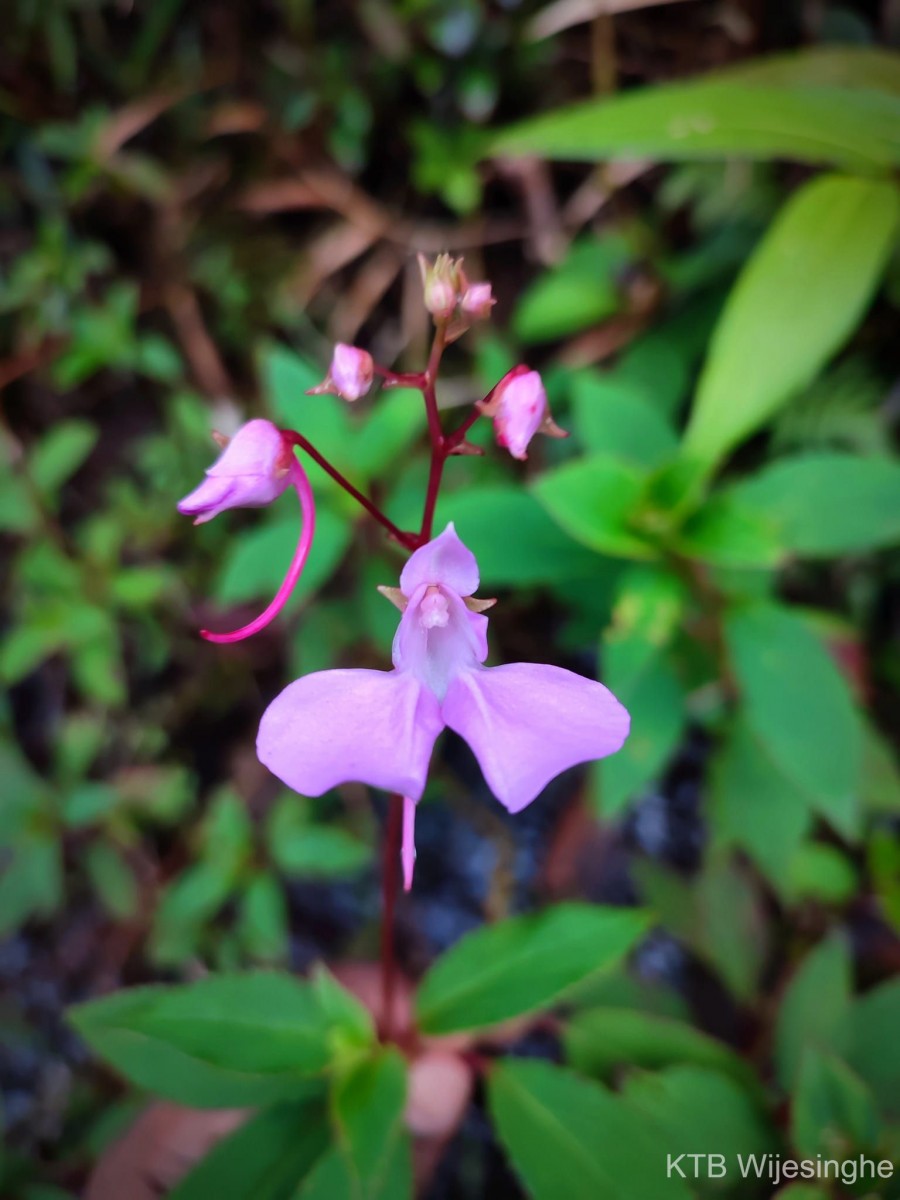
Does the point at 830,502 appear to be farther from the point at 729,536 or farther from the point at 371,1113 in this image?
the point at 371,1113

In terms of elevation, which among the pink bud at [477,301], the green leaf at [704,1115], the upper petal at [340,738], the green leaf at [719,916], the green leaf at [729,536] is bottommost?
the green leaf at [719,916]

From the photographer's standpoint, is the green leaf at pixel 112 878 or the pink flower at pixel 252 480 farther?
the green leaf at pixel 112 878

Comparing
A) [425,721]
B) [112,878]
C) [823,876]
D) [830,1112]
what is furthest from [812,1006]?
[112,878]

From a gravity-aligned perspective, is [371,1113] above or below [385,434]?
below

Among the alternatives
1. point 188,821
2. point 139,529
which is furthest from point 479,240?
point 188,821

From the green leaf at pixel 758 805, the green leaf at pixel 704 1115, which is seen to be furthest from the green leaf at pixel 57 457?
the green leaf at pixel 704 1115

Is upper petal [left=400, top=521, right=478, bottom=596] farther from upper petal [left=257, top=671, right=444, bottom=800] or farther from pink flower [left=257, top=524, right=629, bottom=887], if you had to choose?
upper petal [left=257, top=671, right=444, bottom=800]

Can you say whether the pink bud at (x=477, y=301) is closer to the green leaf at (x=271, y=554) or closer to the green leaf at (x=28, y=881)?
the green leaf at (x=271, y=554)

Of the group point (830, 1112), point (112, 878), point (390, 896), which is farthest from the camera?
point (112, 878)
